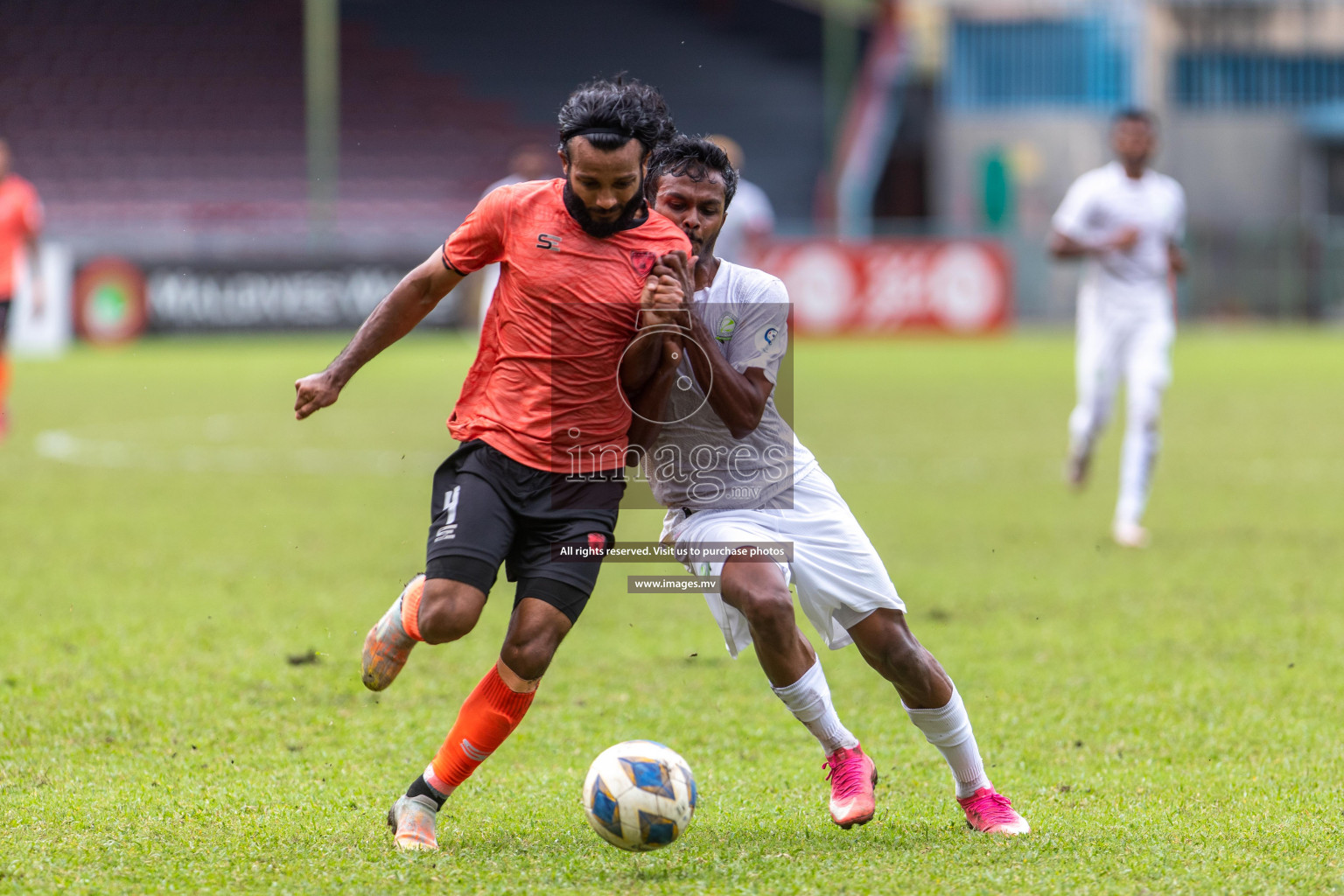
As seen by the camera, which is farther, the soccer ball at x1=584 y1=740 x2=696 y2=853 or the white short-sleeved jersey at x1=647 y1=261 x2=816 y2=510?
the white short-sleeved jersey at x1=647 y1=261 x2=816 y2=510

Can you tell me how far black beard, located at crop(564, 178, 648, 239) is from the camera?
13.8 ft

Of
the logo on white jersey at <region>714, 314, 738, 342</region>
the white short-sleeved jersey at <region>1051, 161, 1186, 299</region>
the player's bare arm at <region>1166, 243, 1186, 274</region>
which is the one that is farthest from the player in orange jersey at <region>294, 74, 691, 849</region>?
Answer: the player's bare arm at <region>1166, 243, 1186, 274</region>

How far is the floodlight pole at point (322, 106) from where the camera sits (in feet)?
104

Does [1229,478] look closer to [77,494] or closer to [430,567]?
[77,494]

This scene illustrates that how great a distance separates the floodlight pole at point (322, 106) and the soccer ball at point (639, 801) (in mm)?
27548

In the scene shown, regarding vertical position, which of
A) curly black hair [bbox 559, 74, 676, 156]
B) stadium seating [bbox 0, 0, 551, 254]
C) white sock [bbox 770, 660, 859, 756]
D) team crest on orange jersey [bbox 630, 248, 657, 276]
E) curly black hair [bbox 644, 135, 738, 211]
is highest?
stadium seating [bbox 0, 0, 551, 254]

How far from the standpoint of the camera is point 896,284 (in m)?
29.1

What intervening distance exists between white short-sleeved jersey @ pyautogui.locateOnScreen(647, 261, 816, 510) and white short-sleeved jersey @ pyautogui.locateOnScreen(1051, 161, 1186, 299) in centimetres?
578

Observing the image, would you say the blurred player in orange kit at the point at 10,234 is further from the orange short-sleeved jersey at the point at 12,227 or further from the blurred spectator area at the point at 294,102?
the blurred spectator area at the point at 294,102

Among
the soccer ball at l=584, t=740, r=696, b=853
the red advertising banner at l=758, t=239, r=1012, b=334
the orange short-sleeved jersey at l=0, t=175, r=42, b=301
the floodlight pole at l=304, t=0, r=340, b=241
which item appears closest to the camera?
the soccer ball at l=584, t=740, r=696, b=853

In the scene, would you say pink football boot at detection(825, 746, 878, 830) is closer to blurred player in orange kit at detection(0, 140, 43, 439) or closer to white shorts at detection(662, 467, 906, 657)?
white shorts at detection(662, 467, 906, 657)

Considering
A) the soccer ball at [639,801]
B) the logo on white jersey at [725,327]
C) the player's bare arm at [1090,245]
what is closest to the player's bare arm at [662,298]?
the logo on white jersey at [725,327]

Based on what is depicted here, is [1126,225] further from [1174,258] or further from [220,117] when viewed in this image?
[220,117]

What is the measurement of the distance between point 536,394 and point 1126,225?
643 centimetres
